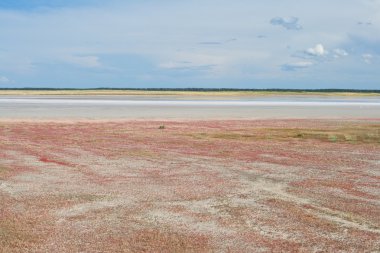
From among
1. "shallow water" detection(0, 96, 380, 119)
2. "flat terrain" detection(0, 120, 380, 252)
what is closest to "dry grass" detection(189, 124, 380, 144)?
"flat terrain" detection(0, 120, 380, 252)

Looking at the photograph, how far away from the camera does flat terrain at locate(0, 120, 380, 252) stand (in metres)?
8.35

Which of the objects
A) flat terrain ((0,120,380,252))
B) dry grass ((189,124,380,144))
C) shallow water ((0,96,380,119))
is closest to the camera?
flat terrain ((0,120,380,252))

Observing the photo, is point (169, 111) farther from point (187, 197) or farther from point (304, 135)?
point (187, 197)

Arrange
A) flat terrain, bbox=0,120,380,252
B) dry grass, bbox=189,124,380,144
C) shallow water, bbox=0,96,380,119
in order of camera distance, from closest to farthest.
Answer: flat terrain, bbox=0,120,380,252
dry grass, bbox=189,124,380,144
shallow water, bbox=0,96,380,119

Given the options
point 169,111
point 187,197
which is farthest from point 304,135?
point 169,111

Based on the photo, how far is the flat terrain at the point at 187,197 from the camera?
27.4 ft

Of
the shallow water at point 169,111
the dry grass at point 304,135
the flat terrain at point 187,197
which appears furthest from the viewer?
the shallow water at point 169,111

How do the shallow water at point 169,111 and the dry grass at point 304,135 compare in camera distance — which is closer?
the dry grass at point 304,135

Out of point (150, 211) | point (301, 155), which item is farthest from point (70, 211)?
point (301, 155)

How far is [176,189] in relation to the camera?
1241 cm

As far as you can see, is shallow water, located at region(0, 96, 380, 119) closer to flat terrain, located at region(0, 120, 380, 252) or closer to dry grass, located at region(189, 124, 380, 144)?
dry grass, located at region(189, 124, 380, 144)

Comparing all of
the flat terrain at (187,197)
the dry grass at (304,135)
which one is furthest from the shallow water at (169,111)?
the flat terrain at (187,197)

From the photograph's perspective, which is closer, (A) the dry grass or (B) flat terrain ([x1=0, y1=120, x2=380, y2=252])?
(B) flat terrain ([x1=0, y1=120, x2=380, y2=252])

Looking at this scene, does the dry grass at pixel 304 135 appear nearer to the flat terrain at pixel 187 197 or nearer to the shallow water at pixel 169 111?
the flat terrain at pixel 187 197
